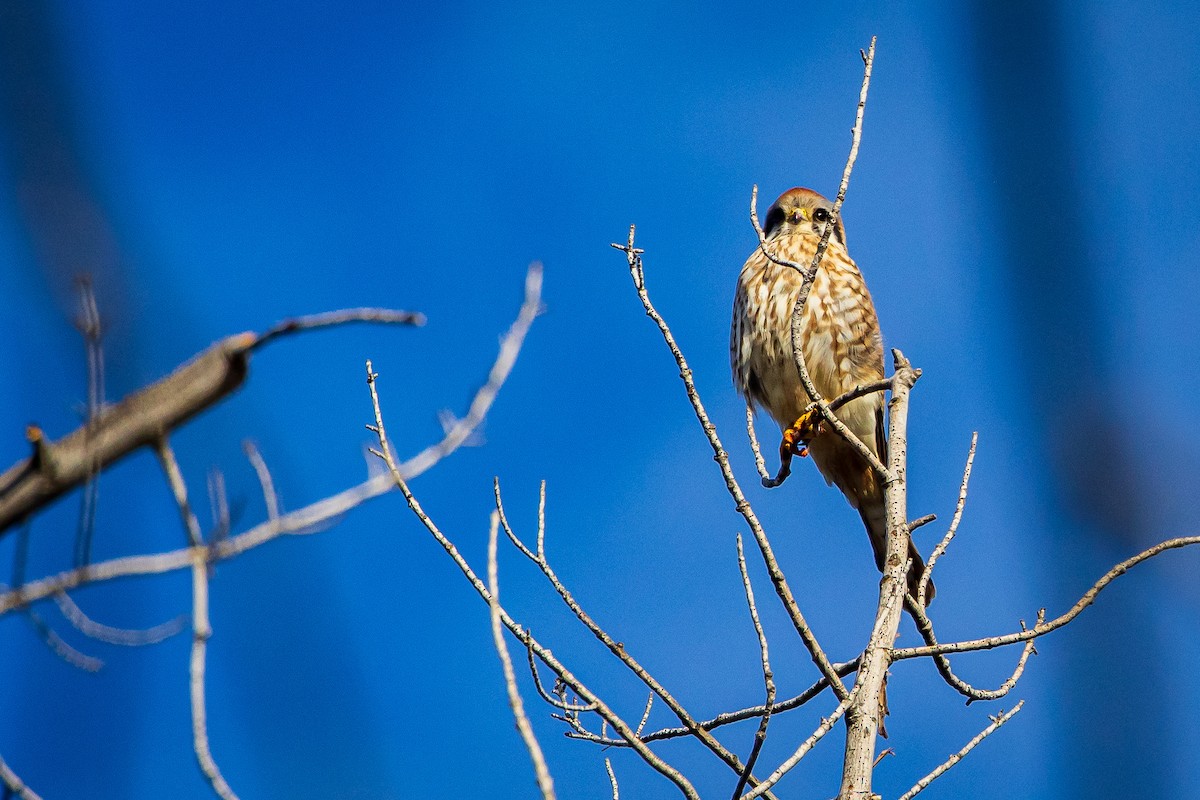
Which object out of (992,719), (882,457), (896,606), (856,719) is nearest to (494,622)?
(856,719)

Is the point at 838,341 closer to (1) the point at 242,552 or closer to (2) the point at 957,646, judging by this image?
(2) the point at 957,646

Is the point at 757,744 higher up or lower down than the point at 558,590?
lower down

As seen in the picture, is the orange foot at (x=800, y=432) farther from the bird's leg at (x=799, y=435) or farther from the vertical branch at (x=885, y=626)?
the vertical branch at (x=885, y=626)

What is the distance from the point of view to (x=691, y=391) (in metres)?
2.88

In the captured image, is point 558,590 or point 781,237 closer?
point 558,590

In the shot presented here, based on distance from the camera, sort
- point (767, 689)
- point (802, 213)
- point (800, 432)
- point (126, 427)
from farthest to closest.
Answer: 1. point (802, 213)
2. point (800, 432)
3. point (767, 689)
4. point (126, 427)

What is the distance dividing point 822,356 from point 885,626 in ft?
10.5

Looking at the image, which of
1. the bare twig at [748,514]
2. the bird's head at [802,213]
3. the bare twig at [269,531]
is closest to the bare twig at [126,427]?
the bare twig at [269,531]

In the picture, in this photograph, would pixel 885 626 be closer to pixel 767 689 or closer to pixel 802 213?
pixel 767 689

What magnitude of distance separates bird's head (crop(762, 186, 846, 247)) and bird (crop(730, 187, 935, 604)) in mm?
482

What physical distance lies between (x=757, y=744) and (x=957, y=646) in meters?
0.54

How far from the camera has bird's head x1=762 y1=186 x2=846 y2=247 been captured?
6570 mm

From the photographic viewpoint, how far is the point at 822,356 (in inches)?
228

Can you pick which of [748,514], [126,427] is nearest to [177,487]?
[126,427]
